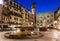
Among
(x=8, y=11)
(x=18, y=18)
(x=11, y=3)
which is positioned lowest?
(x=18, y=18)

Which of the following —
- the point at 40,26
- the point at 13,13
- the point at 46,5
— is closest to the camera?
the point at 46,5

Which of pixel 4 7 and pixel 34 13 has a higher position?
pixel 4 7

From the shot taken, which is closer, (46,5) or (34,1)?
(46,5)

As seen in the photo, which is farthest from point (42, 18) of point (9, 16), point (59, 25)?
point (9, 16)

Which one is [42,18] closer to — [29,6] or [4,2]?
[29,6]

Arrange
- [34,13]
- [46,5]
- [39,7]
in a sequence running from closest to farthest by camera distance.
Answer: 1. [46,5]
2. [39,7]
3. [34,13]

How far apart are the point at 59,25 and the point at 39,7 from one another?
4139 millimetres

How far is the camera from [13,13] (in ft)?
47.5

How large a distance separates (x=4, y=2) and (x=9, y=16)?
5.75 ft

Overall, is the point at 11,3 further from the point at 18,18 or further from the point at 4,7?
the point at 18,18

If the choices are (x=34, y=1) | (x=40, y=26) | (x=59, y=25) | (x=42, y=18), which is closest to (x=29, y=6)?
(x=34, y=1)

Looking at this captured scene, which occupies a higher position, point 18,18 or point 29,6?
point 29,6

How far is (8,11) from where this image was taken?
1404 centimetres

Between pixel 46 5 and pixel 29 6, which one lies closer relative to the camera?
pixel 46 5
